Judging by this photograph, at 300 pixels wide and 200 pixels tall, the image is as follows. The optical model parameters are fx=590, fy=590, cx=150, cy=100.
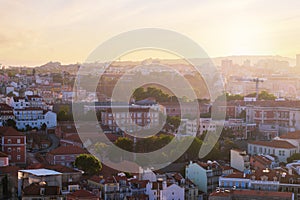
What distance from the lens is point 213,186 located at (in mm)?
7184

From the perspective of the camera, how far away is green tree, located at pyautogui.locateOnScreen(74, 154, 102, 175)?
755cm

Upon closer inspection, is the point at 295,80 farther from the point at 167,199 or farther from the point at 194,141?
the point at 167,199

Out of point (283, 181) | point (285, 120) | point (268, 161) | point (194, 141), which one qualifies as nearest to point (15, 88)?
point (285, 120)

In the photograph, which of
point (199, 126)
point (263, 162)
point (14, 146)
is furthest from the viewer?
point (199, 126)

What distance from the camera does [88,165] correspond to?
7.59 metres

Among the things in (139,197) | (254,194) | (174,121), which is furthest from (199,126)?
(254,194)

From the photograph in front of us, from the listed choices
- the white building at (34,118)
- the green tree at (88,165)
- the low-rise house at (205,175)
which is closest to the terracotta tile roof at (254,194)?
the low-rise house at (205,175)

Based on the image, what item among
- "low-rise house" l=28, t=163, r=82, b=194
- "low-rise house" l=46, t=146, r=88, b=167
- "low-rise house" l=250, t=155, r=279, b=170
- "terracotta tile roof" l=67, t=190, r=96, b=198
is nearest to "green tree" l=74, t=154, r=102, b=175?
"low-rise house" l=28, t=163, r=82, b=194

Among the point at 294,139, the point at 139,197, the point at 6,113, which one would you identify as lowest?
the point at 139,197

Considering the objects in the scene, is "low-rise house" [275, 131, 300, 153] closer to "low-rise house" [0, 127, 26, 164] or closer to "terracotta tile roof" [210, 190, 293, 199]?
"terracotta tile roof" [210, 190, 293, 199]

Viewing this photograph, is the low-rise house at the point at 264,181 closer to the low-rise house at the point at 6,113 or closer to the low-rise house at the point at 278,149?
the low-rise house at the point at 278,149

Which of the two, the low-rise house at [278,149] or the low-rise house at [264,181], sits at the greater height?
the low-rise house at [278,149]

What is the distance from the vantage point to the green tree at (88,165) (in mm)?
7555

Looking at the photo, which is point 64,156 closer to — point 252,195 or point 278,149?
point 278,149
